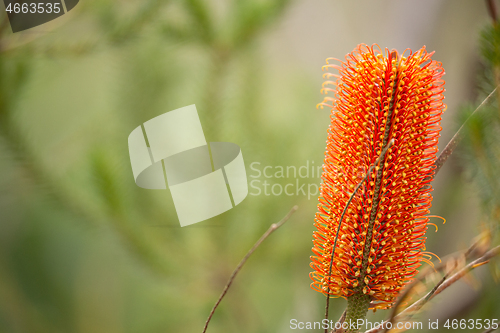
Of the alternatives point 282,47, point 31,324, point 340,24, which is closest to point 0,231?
point 31,324

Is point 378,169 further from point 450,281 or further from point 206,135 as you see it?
point 206,135

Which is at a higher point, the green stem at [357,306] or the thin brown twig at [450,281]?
the thin brown twig at [450,281]

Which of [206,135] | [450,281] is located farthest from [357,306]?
[206,135]

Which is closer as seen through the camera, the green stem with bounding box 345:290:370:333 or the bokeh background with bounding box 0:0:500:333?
the green stem with bounding box 345:290:370:333

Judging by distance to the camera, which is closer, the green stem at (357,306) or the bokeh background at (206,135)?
the green stem at (357,306)

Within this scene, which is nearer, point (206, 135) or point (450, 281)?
point (450, 281)

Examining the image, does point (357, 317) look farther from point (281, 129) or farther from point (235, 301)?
point (235, 301)
